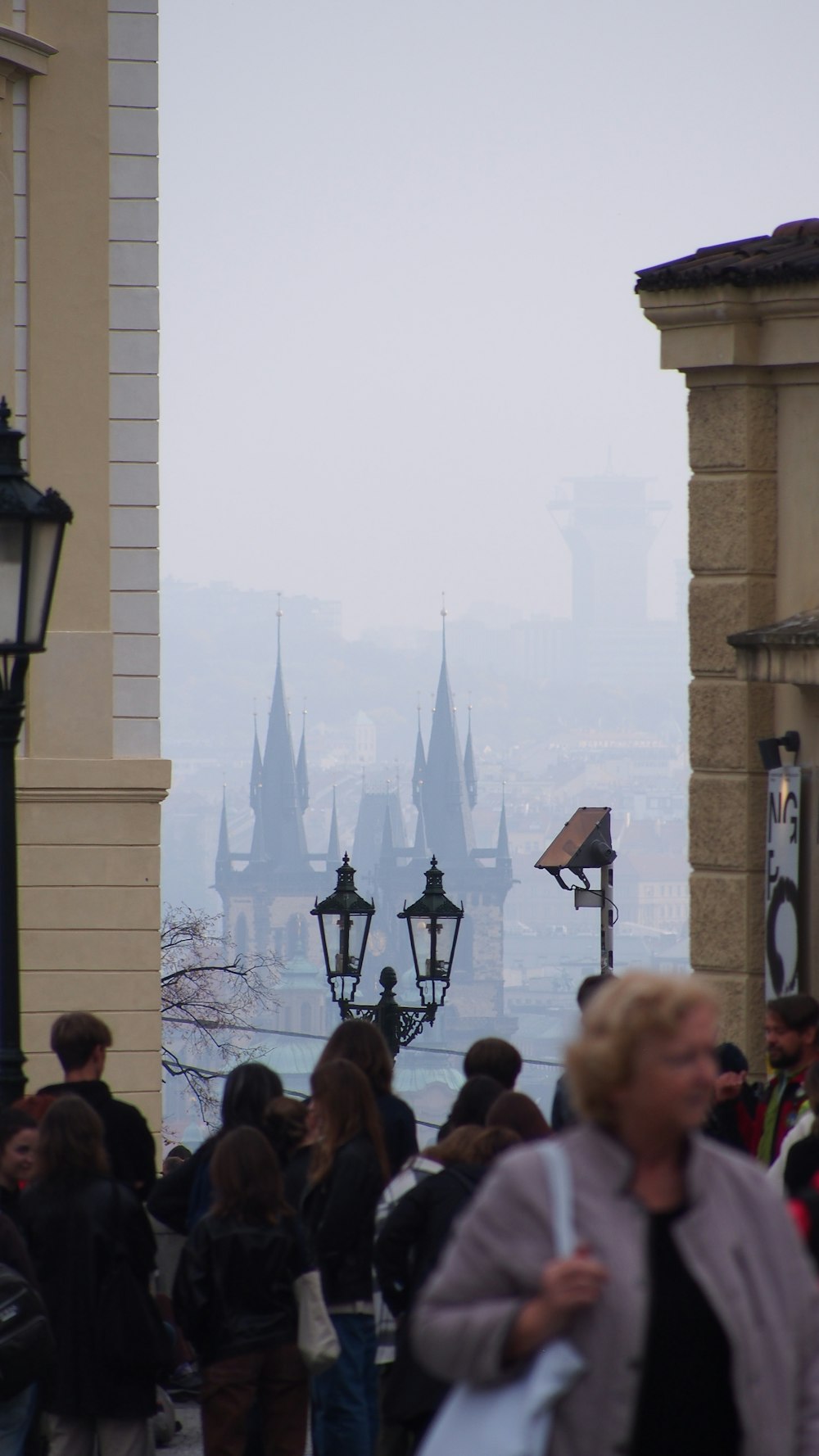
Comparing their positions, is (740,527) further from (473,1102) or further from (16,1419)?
(16,1419)

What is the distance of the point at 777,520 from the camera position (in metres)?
8.95

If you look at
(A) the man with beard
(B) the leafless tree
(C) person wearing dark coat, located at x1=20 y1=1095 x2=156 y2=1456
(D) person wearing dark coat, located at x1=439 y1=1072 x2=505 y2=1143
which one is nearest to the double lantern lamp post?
(A) the man with beard

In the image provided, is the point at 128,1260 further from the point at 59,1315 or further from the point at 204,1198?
the point at 204,1198

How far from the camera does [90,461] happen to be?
42.0 feet

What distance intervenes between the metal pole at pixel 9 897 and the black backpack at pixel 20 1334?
122cm

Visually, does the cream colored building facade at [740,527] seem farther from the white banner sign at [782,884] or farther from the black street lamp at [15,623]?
the black street lamp at [15,623]

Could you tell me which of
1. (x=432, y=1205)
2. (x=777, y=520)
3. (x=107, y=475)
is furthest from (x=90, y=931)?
(x=432, y=1205)

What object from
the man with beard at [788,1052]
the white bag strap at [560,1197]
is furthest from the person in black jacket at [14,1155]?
the white bag strap at [560,1197]

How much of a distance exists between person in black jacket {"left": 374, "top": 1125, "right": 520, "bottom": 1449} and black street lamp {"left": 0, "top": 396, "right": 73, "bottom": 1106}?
5.54ft

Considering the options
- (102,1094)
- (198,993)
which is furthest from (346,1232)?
(198,993)

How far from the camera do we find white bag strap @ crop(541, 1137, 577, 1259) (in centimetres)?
281

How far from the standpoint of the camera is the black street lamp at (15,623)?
259 inches

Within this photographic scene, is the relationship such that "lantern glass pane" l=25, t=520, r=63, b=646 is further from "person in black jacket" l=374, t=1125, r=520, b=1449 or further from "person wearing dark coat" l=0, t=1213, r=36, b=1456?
"person in black jacket" l=374, t=1125, r=520, b=1449

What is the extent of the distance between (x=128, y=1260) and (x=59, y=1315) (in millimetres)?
220
